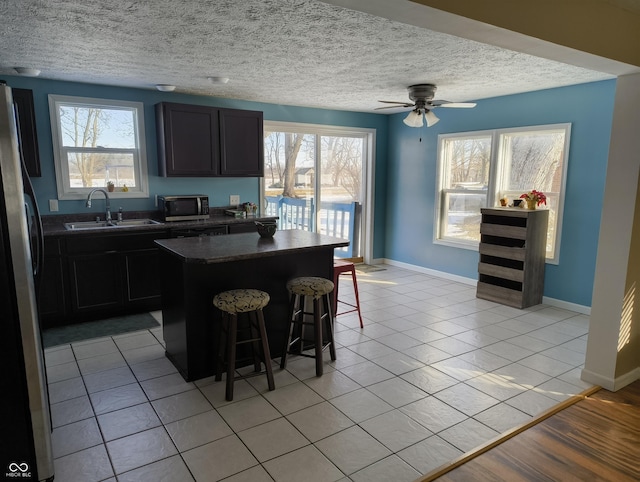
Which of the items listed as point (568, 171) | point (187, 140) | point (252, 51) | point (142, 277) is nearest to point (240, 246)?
point (252, 51)

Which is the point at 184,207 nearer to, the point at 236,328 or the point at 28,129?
the point at 28,129

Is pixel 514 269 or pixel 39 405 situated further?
pixel 514 269

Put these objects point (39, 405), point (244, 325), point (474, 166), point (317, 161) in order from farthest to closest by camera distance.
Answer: point (317, 161) → point (474, 166) → point (244, 325) → point (39, 405)

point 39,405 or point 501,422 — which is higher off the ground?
point 39,405

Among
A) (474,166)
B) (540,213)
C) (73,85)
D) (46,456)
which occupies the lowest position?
(46,456)

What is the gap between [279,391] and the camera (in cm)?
278

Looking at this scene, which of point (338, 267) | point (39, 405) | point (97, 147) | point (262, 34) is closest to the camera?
point (39, 405)

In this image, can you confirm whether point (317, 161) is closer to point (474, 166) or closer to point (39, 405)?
point (474, 166)

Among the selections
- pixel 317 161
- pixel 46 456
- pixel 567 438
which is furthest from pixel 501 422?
pixel 317 161

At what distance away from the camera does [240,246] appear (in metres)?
2.97

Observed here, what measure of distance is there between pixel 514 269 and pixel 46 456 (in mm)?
4368

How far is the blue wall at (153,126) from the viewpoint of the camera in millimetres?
4078

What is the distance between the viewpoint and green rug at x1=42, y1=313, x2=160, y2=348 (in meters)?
3.65

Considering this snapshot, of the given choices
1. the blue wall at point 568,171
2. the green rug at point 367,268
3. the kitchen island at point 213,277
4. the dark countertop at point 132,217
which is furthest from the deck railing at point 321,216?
the kitchen island at point 213,277
